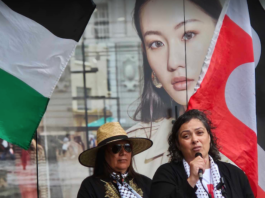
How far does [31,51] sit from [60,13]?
0.48 m

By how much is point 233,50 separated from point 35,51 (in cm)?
208

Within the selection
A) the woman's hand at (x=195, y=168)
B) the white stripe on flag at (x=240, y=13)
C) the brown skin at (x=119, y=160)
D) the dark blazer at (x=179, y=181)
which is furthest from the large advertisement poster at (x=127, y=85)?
the woman's hand at (x=195, y=168)

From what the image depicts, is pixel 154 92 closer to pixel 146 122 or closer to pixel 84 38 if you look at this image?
pixel 146 122

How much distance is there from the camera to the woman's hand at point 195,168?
2.66 m

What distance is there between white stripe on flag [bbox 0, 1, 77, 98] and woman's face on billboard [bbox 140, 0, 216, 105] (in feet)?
3.93

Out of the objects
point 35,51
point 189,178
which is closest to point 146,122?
point 35,51

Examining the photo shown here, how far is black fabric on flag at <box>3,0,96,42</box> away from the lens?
4.01 m

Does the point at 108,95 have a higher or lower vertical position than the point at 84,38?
lower

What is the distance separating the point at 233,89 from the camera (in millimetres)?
4523

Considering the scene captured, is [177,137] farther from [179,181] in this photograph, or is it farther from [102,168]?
[102,168]

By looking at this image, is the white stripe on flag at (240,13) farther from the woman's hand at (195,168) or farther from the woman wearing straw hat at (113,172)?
the woman's hand at (195,168)

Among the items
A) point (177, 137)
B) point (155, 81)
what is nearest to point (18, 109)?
point (177, 137)

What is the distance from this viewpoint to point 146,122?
4.82m

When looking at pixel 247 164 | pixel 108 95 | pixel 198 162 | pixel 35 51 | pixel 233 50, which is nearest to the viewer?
pixel 198 162
